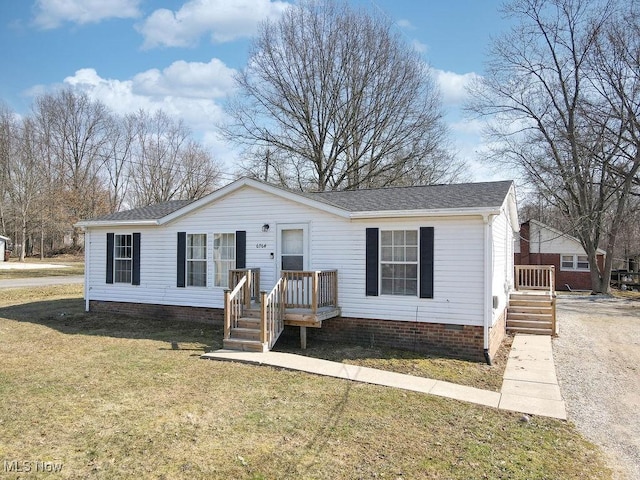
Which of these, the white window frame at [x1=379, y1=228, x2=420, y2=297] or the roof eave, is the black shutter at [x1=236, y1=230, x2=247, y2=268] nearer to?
the roof eave

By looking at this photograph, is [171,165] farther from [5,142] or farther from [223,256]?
[223,256]

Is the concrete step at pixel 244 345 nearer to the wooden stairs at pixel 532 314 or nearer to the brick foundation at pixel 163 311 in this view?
the brick foundation at pixel 163 311

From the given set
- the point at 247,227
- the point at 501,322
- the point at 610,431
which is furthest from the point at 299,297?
the point at 610,431

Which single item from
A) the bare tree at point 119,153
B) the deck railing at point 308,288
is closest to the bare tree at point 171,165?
the bare tree at point 119,153

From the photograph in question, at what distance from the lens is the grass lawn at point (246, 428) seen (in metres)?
4.11

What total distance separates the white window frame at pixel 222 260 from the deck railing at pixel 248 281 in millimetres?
882

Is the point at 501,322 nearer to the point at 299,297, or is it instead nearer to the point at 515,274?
the point at 299,297

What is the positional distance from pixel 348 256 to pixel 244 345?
2.94 meters

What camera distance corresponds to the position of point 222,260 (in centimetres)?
1111

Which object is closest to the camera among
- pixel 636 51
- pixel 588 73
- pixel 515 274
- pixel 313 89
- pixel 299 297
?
pixel 299 297

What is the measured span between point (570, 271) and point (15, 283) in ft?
107

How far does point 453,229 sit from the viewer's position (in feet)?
28.9

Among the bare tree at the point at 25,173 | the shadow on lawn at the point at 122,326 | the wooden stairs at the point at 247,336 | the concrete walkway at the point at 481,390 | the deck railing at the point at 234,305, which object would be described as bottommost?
the concrete walkway at the point at 481,390

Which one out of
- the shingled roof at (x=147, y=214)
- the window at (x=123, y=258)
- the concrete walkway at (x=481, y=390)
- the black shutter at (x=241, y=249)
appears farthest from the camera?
the window at (x=123, y=258)
